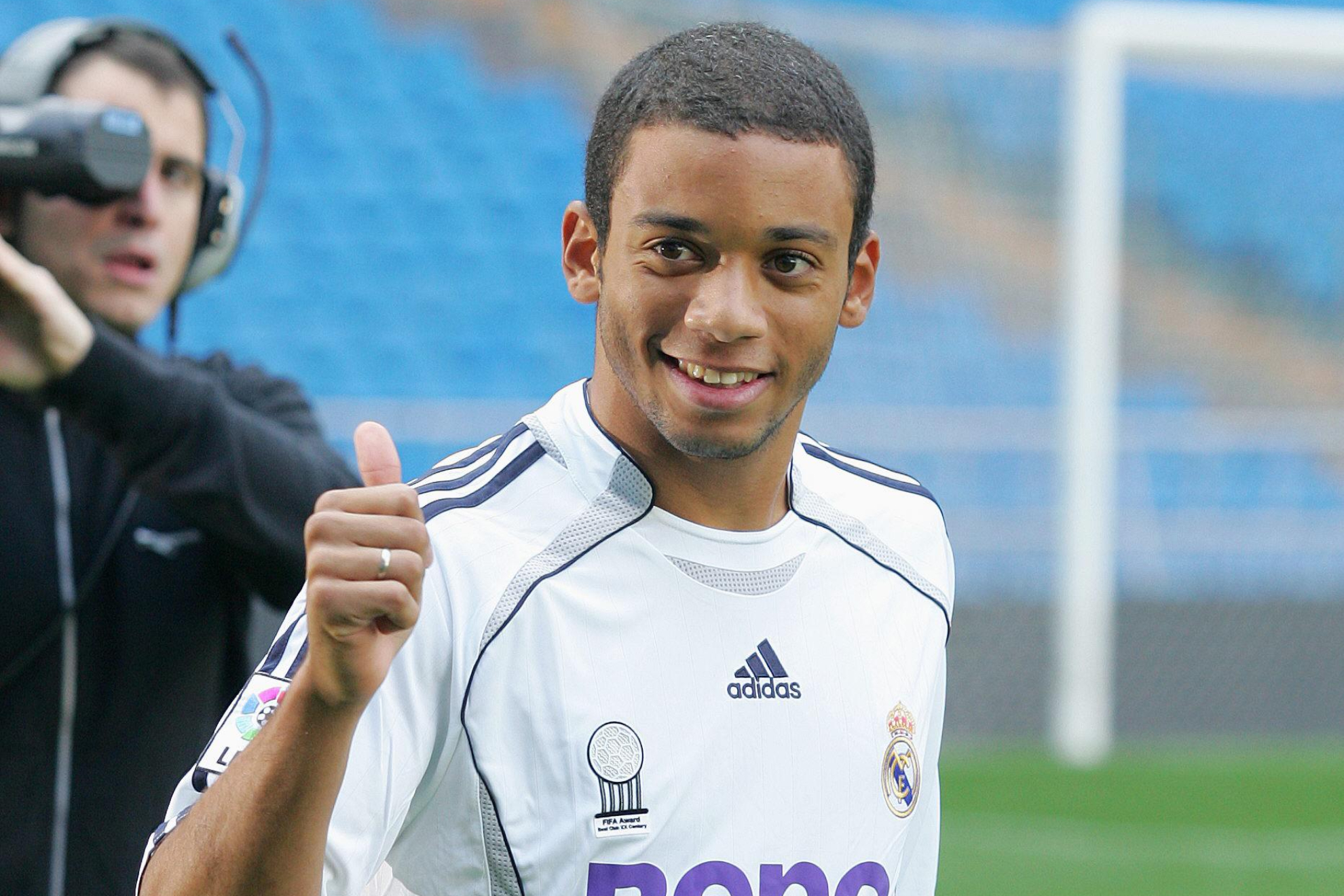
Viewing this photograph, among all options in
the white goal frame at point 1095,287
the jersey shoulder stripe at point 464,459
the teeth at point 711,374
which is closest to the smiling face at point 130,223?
the jersey shoulder stripe at point 464,459

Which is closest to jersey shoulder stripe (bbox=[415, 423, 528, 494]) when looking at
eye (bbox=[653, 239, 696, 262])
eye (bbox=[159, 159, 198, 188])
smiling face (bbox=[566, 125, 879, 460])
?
smiling face (bbox=[566, 125, 879, 460])

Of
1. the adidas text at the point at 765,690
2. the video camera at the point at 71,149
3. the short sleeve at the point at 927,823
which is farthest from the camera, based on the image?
the video camera at the point at 71,149

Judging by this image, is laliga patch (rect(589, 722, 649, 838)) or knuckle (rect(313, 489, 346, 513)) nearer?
knuckle (rect(313, 489, 346, 513))

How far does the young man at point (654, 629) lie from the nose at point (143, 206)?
0.74 meters

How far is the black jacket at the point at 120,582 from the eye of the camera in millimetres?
2072

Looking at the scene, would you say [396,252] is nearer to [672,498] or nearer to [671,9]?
[671,9]

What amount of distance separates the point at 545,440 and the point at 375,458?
1.33 feet

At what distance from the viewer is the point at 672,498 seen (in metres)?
1.73

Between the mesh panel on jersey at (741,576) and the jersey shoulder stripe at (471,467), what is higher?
the jersey shoulder stripe at (471,467)

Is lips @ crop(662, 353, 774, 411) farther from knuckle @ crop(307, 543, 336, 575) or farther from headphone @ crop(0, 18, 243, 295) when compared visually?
headphone @ crop(0, 18, 243, 295)

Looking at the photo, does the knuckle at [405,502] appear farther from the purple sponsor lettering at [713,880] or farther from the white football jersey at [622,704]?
the purple sponsor lettering at [713,880]

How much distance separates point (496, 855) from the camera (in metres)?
1.54

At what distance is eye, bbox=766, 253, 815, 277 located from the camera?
1598mm

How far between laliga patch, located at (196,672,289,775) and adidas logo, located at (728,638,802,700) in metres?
0.43
